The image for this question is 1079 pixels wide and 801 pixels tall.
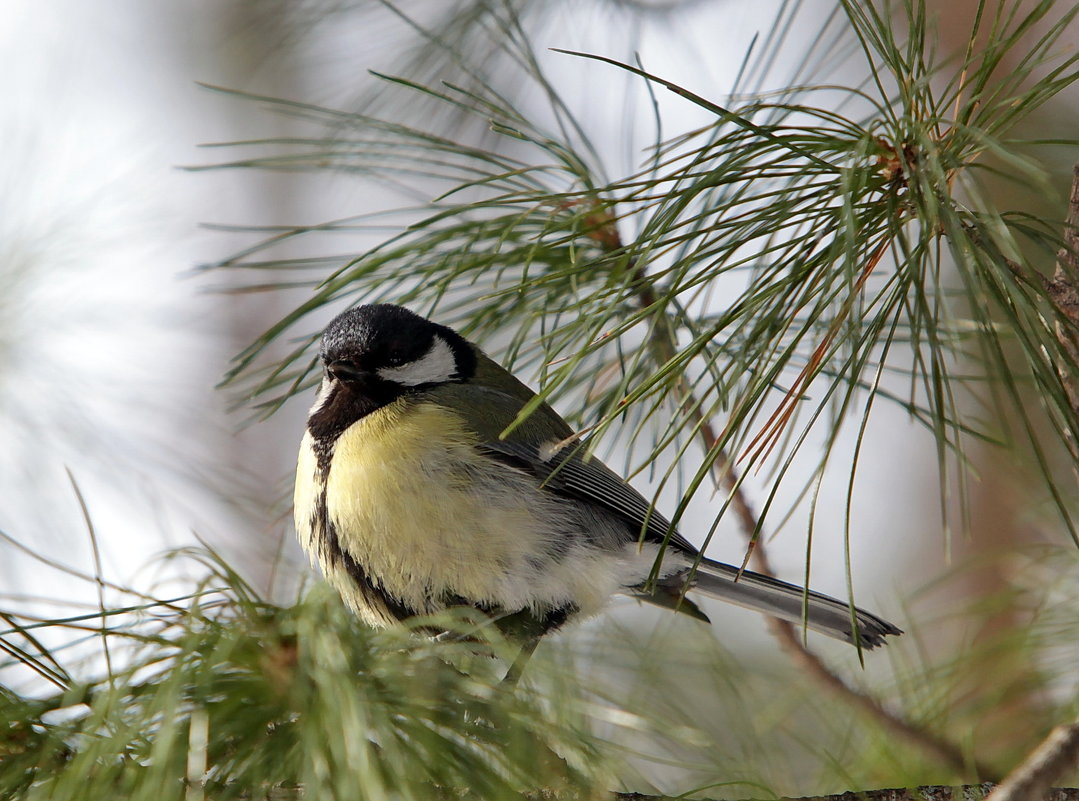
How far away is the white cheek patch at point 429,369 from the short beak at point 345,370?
0.05 metres

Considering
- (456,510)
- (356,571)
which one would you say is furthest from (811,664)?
(356,571)

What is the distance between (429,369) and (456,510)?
0.39 m

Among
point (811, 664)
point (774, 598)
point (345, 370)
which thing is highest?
point (345, 370)

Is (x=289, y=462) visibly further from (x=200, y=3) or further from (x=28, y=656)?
(x=28, y=656)

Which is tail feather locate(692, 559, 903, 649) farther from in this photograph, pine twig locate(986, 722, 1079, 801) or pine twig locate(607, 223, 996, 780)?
pine twig locate(986, 722, 1079, 801)

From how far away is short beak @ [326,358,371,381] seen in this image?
6.01ft

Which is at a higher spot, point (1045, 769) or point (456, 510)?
point (456, 510)

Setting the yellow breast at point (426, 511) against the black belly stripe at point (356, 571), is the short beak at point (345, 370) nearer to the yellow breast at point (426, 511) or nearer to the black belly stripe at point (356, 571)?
the yellow breast at point (426, 511)

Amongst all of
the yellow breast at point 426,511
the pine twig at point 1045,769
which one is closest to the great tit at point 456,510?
the yellow breast at point 426,511

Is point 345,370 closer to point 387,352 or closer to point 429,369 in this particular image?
point 387,352

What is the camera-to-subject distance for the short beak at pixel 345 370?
1.83 m

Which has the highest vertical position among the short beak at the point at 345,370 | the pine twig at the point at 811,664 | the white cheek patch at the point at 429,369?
the white cheek patch at the point at 429,369

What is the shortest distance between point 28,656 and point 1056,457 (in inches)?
83.4

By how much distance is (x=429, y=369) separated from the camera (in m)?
2.02
